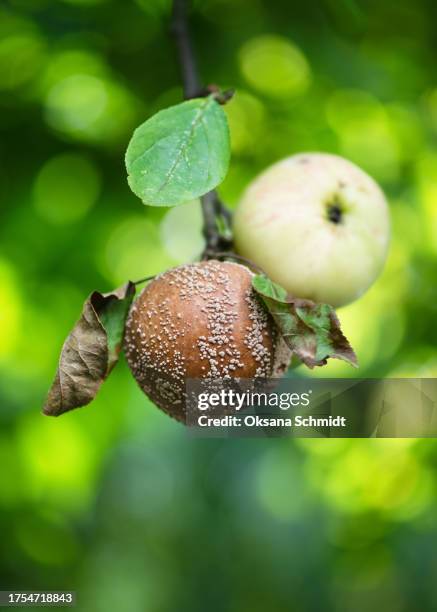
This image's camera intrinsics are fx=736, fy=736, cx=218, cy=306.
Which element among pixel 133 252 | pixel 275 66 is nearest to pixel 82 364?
pixel 133 252

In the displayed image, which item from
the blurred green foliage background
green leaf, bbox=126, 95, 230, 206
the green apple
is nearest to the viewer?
green leaf, bbox=126, 95, 230, 206

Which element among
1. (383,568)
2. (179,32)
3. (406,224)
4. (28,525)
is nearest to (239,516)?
A: (383,568)

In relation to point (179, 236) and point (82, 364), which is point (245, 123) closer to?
point (179, 236)

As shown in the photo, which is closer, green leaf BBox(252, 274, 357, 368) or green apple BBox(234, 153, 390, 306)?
green leaf BBox(252, 274, 357, 368)

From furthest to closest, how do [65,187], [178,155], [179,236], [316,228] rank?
[179,236] < [65,187] < [316,228] < [178,155]

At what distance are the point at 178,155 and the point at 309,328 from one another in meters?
0.24

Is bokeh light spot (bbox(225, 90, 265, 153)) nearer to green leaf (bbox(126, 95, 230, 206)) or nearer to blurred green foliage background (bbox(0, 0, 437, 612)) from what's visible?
blurred green foliage background (bbox(0, 0, 437, 612))

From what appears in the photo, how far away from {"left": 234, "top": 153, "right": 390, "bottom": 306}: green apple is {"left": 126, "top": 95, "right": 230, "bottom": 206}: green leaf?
0.20 metres

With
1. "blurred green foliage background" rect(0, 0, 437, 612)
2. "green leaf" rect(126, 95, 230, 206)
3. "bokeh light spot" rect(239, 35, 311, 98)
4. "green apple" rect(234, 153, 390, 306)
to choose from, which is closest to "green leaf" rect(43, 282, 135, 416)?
"green leaf" rect(126, 95, 230, 206)

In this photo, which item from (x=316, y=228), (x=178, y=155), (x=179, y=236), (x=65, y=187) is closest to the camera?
(x=178, y=155)

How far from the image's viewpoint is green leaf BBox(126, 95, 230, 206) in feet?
2.52

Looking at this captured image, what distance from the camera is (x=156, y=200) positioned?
753 millimetres

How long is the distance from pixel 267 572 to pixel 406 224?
6.64 feet

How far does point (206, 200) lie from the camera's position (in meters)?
1.05
